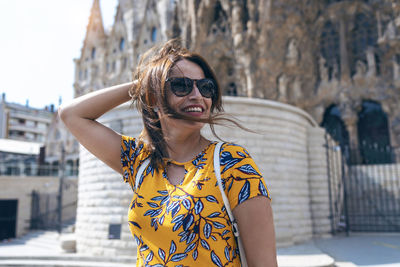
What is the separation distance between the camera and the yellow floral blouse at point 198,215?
3.82ft

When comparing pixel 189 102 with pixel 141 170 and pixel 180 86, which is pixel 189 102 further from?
pixel 141 170

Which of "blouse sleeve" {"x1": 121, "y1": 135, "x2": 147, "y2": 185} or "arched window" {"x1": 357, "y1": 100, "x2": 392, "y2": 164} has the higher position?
"arched window" {"x1": 357, "y1": 100, "x2": 392, "y2": 164}

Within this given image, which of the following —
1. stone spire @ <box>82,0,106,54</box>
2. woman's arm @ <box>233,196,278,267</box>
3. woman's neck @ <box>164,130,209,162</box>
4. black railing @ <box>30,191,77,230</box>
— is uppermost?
stone spire @ <box>82,0,106,54</box>

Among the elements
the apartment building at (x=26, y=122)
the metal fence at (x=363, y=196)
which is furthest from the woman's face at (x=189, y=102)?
the apartment building at (x=26, y=122)

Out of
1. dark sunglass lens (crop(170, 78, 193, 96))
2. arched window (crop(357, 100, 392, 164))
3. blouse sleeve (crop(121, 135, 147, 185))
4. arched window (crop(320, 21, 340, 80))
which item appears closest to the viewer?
dark sunglass lens (crop(170, 78, 193, 96))

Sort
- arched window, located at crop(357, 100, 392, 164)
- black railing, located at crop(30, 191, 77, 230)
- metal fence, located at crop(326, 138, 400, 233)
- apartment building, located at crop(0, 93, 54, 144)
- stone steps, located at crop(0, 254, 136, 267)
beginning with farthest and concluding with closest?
1. apartment building, located at crop(0, 93, 54, 144)
2. arched window, located at crop(357, 100, 392, 164)
3. black railing, located at crop(30, 191, 77, 230)
4. metal fence, located at crop(326, 138, 400, 233)
5. stone steps, located at crop(0, 254, 136, 267)

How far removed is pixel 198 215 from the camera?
1.17 m

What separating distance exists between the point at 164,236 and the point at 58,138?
45.0 meters

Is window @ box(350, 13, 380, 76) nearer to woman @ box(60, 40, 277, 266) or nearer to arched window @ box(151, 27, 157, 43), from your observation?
arched window @ box(151, 27, 157, 43)

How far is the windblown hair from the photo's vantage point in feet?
4.55

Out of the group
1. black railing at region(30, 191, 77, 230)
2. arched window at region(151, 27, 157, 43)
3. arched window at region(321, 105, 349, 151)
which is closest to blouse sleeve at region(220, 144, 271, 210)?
black railing at region(30, 191, 77, 230)

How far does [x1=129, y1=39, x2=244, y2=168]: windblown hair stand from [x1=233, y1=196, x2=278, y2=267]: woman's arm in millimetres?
347

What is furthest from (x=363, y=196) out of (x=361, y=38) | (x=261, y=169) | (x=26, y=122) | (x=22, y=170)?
(x=26, y=122)

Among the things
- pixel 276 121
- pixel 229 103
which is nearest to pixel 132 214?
pixel 229 103
